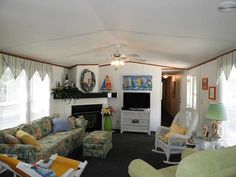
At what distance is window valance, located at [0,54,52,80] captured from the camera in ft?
13.5

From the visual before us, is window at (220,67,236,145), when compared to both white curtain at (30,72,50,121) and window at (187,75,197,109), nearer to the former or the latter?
window at (187,75,197,109)

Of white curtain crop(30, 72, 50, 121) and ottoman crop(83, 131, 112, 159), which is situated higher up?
white curtain crop(30, 72, 50, 121)

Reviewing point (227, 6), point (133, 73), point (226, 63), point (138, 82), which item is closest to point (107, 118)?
point (138, 82)

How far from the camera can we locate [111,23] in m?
3.18

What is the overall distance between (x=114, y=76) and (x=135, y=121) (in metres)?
1.66

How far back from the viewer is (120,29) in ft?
11.4

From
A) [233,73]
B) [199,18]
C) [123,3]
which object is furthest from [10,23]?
[233,73]

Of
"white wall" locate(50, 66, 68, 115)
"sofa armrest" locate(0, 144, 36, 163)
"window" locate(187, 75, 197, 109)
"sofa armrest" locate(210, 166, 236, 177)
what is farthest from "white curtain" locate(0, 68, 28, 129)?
"window" locate(187, 75, 197, 109)

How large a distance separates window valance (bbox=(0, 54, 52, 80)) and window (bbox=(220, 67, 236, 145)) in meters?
4.03

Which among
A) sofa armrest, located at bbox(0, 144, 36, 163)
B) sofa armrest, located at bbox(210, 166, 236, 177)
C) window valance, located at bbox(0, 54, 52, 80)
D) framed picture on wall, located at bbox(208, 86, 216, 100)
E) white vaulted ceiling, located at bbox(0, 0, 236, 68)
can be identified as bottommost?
sofa armrest, located at bbox(0, 144, 36, 163)

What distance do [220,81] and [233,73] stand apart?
0.48m

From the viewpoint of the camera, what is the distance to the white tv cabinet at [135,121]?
7.23 meters

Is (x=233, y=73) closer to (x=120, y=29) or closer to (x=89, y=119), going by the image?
(x=120, y=29)

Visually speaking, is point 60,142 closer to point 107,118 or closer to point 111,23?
point 111,23
